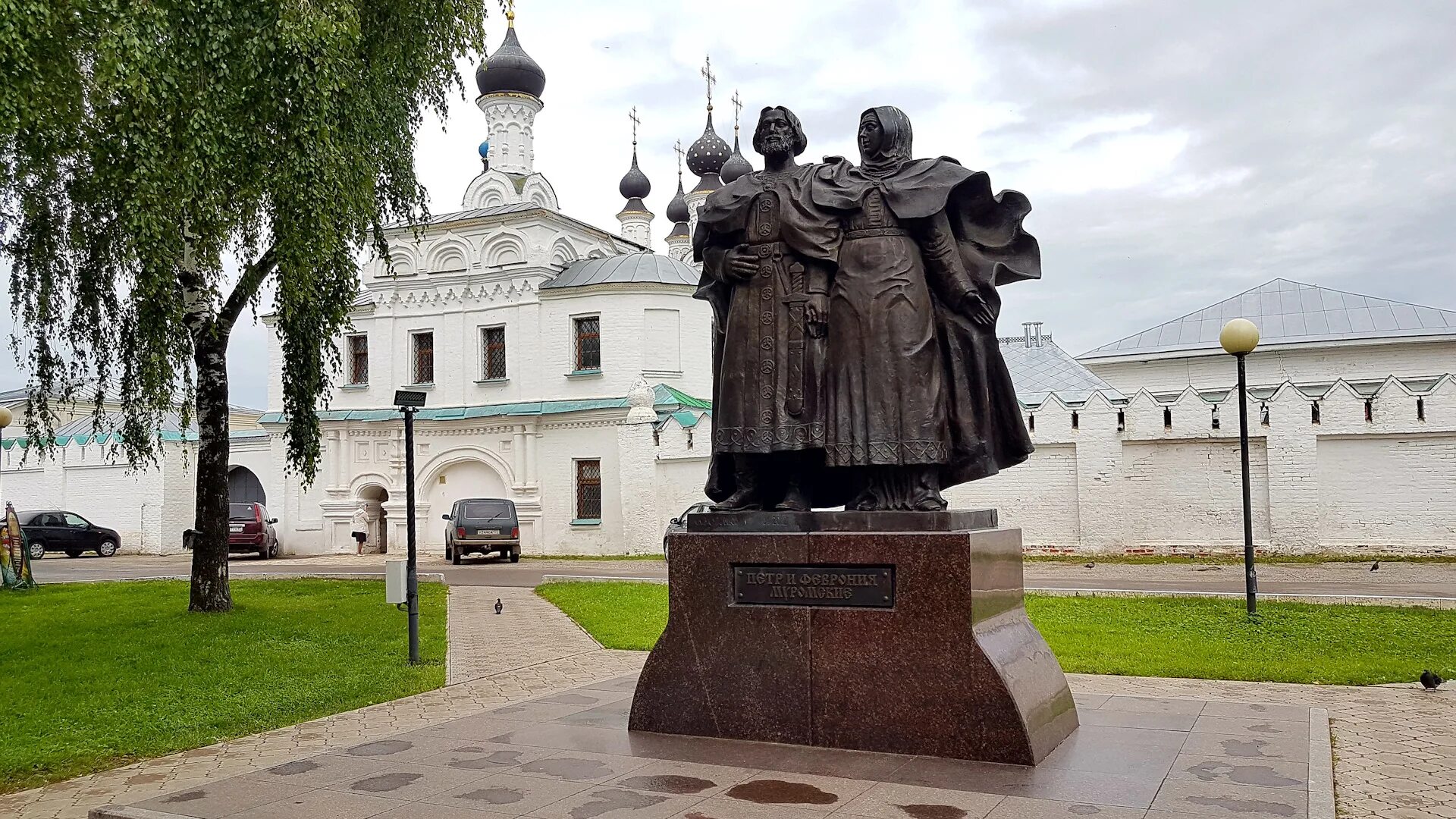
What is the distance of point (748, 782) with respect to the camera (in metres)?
4.81

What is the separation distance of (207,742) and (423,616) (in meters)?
7.14

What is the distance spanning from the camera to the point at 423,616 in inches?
540

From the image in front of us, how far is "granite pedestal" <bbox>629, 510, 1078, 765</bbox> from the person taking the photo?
5.18 m

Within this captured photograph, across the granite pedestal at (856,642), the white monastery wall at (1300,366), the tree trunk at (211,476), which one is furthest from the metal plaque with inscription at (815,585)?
the white monastery wall at (1300,366)

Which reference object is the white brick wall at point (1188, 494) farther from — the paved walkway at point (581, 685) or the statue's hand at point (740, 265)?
the statue's hand at point (740, 265)

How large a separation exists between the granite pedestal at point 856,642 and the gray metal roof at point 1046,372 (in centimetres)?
2080

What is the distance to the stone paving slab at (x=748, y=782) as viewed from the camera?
4.41 metres

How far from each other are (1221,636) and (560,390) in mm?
20824

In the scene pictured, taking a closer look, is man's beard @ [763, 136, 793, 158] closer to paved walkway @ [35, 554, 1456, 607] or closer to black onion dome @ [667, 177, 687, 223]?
paved walkway @ [35, 554, 1456, 607]

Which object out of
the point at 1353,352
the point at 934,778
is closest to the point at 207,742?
the point at 934,778

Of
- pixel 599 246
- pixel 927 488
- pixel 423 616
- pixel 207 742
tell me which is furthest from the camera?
pixel 599 246

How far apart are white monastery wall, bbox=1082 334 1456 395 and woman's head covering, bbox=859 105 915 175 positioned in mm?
24661

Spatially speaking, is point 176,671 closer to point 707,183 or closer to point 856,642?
point 856,642

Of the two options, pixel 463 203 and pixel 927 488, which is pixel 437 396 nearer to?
pixel 463 203
